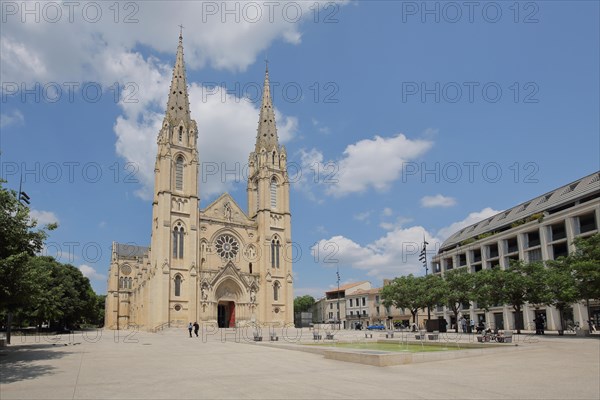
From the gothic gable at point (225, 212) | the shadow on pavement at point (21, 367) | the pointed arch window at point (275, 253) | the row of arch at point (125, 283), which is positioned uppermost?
the gothic gable at point (225, 212)

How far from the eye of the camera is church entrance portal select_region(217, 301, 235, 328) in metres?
58.0

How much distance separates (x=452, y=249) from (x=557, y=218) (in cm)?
2685

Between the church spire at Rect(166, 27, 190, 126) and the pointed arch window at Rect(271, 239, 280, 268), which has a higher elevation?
the church spire at Rect(166, 27, 190, 126)

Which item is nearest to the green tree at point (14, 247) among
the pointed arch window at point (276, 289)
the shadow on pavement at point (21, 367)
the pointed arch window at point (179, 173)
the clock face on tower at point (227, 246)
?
the shadow on pavement at point (21, 367)

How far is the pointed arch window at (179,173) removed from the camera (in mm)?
57062

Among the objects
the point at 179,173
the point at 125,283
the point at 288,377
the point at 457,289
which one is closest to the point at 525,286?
the point at 457,289

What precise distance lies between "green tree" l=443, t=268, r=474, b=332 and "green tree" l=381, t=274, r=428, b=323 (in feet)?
9.67

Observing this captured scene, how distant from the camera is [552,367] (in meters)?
16.1

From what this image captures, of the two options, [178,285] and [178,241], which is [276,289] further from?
[178,241]

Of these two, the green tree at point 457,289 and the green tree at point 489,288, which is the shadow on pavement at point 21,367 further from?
the green tree at point 457,289

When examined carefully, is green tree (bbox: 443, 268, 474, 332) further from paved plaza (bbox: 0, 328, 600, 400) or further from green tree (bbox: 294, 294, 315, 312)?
green tree (bbox: 294, 294, 315, 312)

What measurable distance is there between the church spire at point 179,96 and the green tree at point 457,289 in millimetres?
37440

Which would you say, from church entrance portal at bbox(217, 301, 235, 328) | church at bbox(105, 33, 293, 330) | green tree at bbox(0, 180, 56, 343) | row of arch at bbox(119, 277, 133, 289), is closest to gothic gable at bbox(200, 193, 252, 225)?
church at bbox(105, 33, 293, 330)

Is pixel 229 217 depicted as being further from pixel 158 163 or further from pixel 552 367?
pixel 552 367
